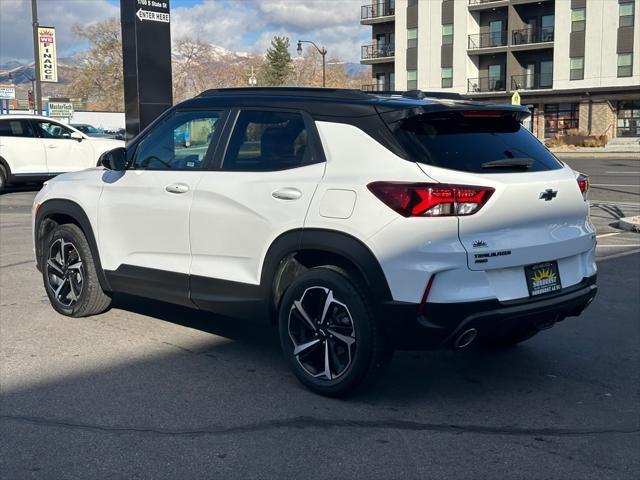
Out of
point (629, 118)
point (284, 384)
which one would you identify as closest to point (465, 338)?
point (284, 384)

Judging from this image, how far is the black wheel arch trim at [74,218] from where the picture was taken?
20.0 feet

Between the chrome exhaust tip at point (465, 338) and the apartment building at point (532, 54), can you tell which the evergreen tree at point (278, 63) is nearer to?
the apartment building at point (532, 54)

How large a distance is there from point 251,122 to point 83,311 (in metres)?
2.50

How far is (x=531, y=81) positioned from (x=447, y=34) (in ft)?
26.3

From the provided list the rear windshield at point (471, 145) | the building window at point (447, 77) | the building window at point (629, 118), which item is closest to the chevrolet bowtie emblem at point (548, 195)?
the rear windshield at point (471, 145)

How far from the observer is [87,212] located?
241 inches

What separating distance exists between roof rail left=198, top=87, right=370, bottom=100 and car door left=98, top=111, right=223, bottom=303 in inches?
8.5

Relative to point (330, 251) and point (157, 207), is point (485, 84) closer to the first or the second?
point (157, 207)

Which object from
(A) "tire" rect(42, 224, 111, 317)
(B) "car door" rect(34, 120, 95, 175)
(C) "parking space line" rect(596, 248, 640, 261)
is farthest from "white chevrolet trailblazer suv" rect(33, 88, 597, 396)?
(B) "car door" rect(34, 120, 95, 175)

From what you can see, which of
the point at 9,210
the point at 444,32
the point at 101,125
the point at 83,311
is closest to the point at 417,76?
the point at 444,32

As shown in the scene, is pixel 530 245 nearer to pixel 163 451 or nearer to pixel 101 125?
pixel 163 451

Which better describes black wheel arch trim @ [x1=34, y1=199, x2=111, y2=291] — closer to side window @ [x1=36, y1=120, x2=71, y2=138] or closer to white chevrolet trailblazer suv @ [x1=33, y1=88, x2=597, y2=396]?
white chevrolet trailblazer suv @ [x1=33, y1=88, x2=597, y2=396]

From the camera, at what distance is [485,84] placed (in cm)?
6100

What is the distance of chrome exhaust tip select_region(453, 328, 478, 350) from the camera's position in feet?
A: 13.9
